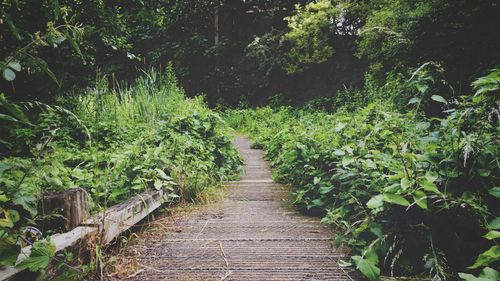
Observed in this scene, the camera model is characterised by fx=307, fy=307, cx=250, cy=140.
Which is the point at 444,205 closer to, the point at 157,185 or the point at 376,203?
the point at 376,203

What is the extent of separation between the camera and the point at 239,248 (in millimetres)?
2271

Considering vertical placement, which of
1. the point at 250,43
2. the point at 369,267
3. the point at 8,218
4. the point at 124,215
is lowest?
the point at 369,267

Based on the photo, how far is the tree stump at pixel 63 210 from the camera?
68.9 inches

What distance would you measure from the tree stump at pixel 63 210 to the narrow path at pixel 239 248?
483 millimetres

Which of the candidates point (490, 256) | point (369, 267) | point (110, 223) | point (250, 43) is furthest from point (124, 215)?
point (250, 43)

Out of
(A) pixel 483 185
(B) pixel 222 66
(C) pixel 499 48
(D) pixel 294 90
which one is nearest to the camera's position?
→ (A) pixel 483 185

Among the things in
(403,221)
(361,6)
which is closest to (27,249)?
(403,221)

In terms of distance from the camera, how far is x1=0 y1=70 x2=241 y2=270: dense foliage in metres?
1.55

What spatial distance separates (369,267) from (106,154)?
9.44ft

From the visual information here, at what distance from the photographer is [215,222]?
289cm

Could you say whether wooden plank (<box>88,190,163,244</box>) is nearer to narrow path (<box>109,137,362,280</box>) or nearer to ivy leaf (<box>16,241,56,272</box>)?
narrow path (<box>109,137,362,280</box>)

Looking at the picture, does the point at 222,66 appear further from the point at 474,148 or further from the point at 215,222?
the point at 474,148

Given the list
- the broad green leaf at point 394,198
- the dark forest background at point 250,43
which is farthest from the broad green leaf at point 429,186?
the dark forest background at point 250,43

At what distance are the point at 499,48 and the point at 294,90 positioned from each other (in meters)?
12.3
